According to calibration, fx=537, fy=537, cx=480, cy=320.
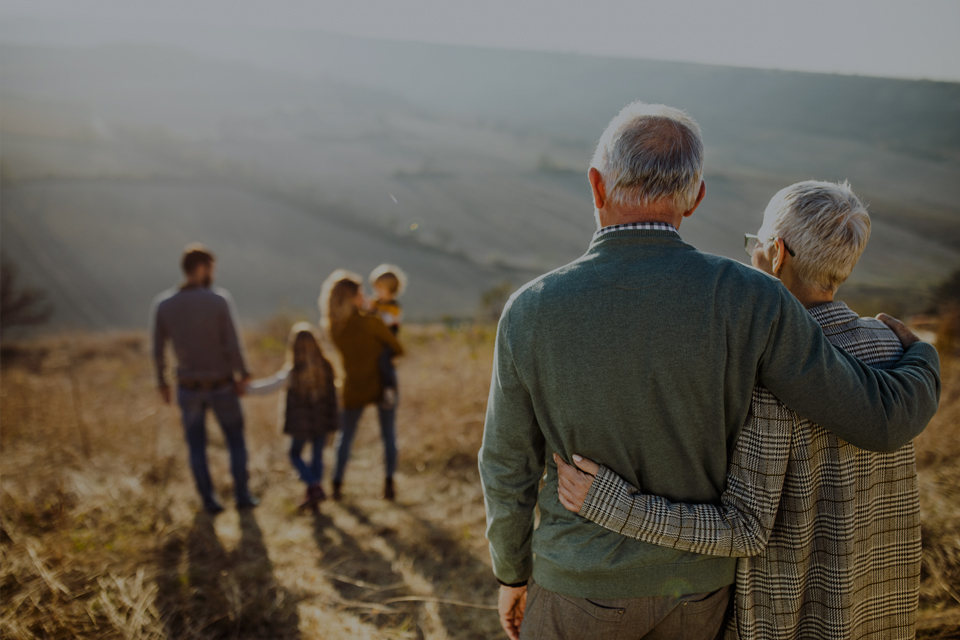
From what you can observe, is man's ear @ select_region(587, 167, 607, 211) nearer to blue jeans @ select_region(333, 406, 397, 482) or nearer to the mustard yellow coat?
the mustard yellow coat

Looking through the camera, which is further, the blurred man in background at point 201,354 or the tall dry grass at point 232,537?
the blurred man in background at point 201,354

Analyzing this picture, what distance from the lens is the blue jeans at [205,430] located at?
3.72m

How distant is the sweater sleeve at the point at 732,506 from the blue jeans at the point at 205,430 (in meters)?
3.37

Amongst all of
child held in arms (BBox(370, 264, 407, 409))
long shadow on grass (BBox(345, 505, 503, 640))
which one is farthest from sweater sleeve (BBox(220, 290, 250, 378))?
long shadow on grass (BBox(345, 505, 503, 640))

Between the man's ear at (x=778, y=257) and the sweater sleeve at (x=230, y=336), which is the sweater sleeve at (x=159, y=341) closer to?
the sweater sleeve at (x=230, y=336)

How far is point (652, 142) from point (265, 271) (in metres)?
25.5

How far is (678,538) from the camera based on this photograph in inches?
41.7

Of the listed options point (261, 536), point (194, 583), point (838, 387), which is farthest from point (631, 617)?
point (261, 536)

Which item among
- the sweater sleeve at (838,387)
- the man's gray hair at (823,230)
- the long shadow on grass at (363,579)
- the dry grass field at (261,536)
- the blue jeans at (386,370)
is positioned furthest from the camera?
the blue jeans at (386,370)

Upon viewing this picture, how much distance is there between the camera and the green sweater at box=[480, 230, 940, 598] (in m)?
0.97

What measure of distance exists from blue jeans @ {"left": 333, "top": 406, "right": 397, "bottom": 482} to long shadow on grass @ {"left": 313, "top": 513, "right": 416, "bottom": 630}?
1.65 feet

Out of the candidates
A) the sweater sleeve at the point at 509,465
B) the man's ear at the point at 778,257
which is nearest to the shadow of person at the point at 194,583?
the sweater sleeve at the point at 509,465

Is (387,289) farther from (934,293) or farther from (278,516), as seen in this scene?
(934,293)

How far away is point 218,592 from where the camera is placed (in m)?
2.68
